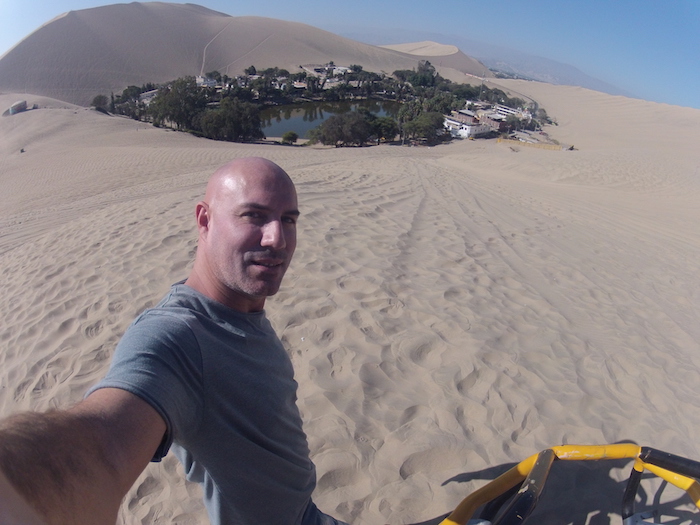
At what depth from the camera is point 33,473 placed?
0.66 meters

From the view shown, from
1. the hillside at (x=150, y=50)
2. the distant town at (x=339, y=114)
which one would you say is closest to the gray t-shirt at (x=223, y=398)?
the distant town at (x=339, y=114)

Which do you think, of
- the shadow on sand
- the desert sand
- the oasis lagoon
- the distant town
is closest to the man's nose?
the desert sand

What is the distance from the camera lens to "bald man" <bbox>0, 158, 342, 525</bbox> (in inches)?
28.8

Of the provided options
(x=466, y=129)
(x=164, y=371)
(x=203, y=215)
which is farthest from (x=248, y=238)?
(x=466, y=129)

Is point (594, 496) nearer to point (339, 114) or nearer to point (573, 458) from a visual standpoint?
point (573, 458)

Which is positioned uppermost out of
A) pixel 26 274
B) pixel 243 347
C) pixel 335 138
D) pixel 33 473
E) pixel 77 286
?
pixel 33 473

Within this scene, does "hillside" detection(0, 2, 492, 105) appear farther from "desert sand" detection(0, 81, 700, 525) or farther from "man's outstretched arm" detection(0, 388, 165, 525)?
"man's outstretched arm" detection(0, 388, 165, 525)

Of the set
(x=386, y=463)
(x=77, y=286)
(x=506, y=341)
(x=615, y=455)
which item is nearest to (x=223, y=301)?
(x=386, y=463)

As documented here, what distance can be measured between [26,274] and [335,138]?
95.7 feet

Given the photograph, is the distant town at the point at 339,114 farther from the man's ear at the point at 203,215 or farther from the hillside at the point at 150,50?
the man's ear at the point at 203,215

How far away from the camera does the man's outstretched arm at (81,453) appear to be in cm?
65

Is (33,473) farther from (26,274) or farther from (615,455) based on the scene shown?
(26,274)

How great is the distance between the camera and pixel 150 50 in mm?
78938

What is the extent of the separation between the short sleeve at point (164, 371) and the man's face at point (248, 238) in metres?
0.23
